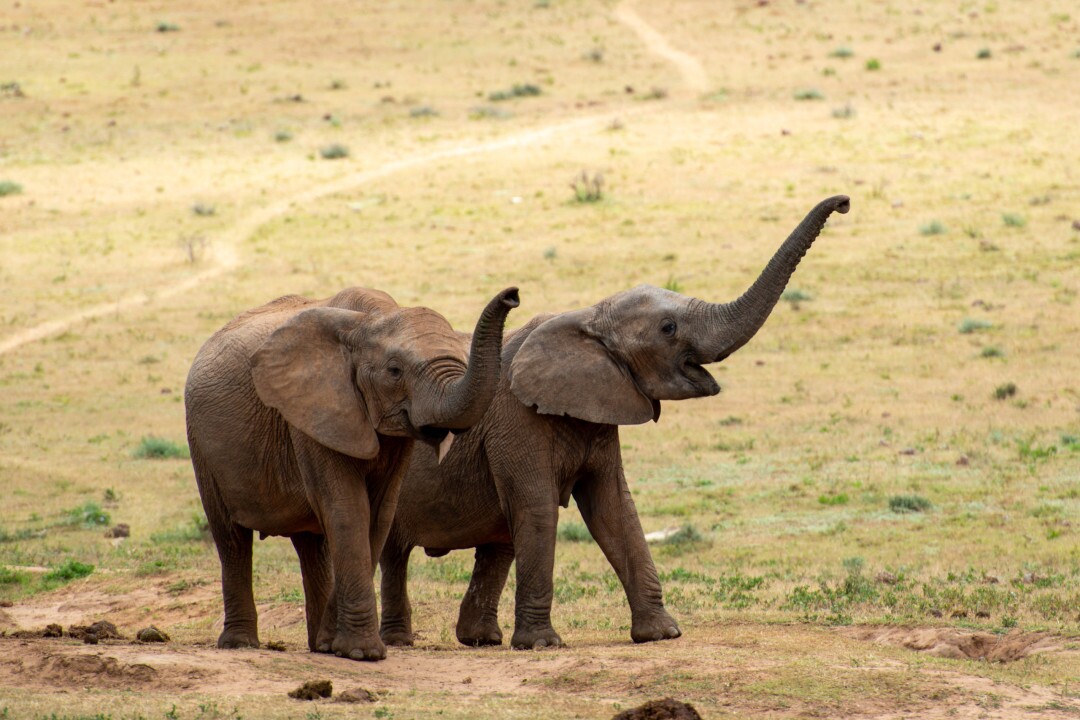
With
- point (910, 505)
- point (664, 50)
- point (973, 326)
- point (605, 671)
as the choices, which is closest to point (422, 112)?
point (664, 50)

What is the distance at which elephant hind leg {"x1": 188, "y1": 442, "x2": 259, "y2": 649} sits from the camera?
12.1 metres

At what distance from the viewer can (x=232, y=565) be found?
481 inches

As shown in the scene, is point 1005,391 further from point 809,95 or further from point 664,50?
point 664,50

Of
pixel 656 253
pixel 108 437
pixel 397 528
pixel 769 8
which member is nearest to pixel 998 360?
pixel 656 253

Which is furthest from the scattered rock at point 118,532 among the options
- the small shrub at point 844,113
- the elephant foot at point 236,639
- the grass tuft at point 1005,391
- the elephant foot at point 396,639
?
the small shrub at point 844,113

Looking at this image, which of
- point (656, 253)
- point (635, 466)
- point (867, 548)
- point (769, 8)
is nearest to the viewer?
point (867, 548)

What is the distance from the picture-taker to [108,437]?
24438 mm

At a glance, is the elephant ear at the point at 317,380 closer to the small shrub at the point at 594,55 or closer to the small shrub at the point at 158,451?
the small shrub at the point at 158,451

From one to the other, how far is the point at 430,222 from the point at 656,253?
6.34 m

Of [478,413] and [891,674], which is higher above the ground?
[478,413]

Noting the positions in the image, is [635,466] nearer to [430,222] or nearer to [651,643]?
[651,643]

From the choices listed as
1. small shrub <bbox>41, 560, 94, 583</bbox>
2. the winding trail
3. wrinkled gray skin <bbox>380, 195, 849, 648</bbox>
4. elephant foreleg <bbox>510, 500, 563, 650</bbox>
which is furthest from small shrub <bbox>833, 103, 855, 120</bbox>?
elephant foreleg <bbox>510, 500, 563, 650</bbox>

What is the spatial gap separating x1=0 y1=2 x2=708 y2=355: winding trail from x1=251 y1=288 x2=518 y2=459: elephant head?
21.3 meters

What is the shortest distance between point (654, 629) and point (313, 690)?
339 cm
